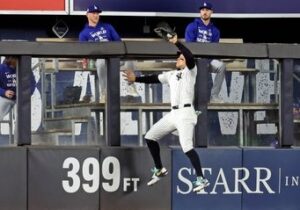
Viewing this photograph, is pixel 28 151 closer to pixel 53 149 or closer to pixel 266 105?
pixel 53 149

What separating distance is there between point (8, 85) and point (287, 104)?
3.24 m

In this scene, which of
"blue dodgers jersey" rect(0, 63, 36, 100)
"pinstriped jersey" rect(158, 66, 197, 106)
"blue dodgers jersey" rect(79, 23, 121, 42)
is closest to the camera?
"pinstriped jersey" rect(158, 66, 197, 106)

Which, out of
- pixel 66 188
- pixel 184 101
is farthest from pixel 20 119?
pixel 184 101

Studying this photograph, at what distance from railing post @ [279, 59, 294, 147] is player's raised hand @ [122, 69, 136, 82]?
1790mm

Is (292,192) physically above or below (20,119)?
below

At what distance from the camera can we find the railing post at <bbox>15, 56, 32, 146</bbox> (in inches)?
355

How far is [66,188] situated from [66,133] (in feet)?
2.07

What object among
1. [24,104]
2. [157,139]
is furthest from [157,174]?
[24,104]

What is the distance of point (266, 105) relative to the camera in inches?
370

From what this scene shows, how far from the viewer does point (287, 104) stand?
9.37 m

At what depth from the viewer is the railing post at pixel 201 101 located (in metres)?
9.23

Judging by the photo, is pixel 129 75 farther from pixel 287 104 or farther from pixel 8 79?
pixel 287 104

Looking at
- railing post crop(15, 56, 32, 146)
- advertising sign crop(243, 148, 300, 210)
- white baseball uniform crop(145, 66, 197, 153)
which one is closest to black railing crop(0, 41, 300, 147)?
railing post crop(15, 56, 32, 146)

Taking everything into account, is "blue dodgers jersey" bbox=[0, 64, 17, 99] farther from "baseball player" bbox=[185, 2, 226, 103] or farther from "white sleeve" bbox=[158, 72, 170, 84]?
"baseball player" bbox=[185, 2, 226, 103]
